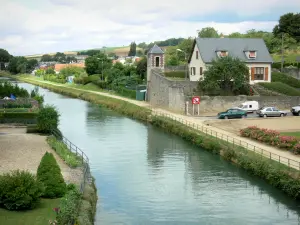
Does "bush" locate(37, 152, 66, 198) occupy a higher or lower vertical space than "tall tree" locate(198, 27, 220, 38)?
lower

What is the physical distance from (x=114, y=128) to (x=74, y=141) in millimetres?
8224

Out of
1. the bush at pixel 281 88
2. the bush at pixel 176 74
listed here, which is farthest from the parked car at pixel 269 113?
the bush at pixel 176 74

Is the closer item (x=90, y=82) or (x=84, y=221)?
(x=84, y=221)

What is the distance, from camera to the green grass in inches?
760

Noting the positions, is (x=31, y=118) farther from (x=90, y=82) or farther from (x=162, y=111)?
(x=90, y=82)

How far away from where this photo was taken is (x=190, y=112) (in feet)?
178

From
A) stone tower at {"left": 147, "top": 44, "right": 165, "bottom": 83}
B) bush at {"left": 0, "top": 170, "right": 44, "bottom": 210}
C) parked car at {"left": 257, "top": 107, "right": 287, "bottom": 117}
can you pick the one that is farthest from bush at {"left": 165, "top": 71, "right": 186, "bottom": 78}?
bush at {"left": 0, "top": 170, "right": 44, "bottom": 210}

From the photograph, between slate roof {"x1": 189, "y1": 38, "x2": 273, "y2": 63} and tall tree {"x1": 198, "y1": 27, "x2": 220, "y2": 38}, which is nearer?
slate roof {"x1": 189, "y1": 38, "x2": 273, "y2": 63}

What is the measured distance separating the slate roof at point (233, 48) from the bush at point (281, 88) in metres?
3.75

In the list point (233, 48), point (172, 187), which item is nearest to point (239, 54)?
point (233, 48)

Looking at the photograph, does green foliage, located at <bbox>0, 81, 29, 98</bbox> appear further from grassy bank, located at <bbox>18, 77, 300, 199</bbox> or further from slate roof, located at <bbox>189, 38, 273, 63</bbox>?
slate roof, located at <bbox>189, 38, 273, 63</bbox>

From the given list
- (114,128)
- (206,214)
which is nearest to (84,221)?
(206,214)

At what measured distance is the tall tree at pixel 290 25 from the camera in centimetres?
9000

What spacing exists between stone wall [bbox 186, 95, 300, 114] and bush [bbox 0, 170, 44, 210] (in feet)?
114
